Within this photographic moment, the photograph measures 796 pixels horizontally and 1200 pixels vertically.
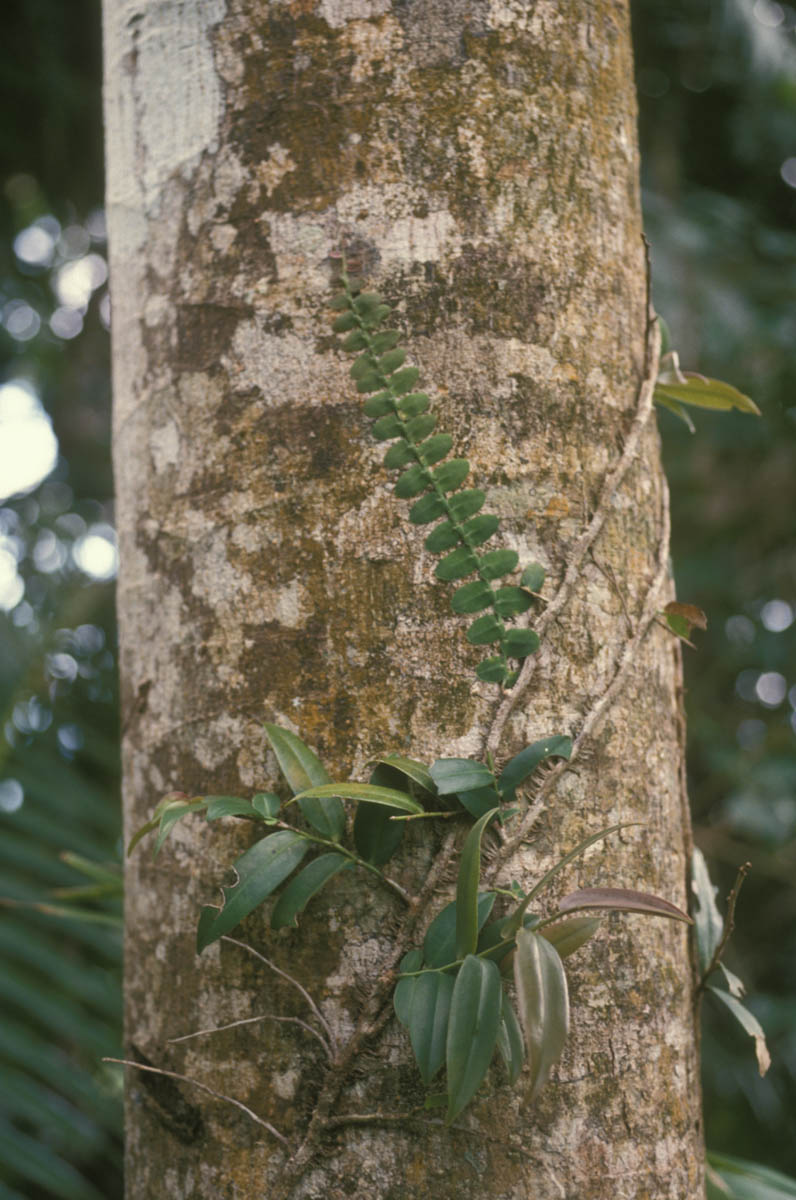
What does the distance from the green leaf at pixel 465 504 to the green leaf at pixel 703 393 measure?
225 mm

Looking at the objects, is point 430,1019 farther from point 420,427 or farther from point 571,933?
point 420,427

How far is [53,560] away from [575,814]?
1932 millimetres

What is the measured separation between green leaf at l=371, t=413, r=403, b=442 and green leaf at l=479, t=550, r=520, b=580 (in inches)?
3.6

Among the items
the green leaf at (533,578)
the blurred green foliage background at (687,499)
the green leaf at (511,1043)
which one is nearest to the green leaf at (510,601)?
the green leaf at (533,578)

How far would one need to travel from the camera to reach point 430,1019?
509 mm

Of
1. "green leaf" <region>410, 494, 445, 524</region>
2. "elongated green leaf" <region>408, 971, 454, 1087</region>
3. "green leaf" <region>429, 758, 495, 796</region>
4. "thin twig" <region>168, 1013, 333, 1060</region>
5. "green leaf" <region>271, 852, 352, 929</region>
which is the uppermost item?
"green leaf" <region>410, 494, 445, 524</region>

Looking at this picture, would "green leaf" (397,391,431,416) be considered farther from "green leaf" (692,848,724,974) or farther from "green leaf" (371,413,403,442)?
"green leaf" (692,848,724,974)

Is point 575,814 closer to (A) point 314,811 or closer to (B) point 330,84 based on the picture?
(A) point 314,811

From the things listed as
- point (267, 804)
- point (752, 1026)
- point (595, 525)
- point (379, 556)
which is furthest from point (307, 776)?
point (752, 1026)

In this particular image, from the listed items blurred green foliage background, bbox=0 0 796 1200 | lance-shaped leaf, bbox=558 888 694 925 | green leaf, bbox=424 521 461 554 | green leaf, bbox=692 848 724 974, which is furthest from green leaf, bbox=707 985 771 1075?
blurred green foliage background, bbox=0 0 796 1200

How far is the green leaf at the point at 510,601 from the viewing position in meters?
0.58

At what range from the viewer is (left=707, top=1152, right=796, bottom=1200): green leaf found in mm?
847

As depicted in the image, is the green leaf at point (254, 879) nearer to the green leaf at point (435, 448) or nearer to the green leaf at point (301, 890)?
the green leaf at point (301, 890)

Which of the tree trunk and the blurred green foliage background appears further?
the blurred green foliage background
